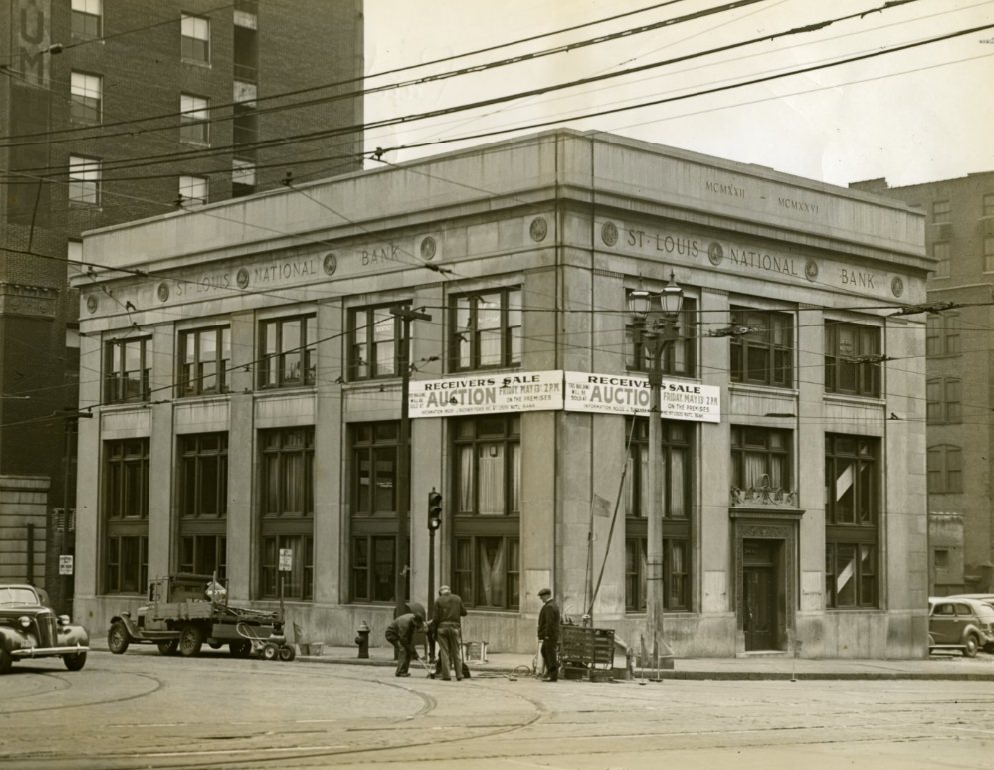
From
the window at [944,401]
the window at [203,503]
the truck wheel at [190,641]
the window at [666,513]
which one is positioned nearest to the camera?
the truck wheel at [190,641]

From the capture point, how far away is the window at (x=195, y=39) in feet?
214

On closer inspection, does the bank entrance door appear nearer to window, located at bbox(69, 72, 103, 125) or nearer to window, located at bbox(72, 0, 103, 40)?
window, located at bbox(69, 72, 103, 125)

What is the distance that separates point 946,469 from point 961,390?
3939mm

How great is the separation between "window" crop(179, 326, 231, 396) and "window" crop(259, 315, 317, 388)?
1770 mm

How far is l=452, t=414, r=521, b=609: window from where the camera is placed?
39.9m

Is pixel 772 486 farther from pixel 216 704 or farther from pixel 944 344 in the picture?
pixel 944 344

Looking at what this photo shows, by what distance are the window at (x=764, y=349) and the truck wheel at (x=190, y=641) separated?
15.8 m

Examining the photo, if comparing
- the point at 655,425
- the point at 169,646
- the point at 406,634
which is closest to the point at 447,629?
the point at 406,634

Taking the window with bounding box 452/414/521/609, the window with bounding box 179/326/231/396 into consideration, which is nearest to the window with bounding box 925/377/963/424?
the window with bounding box 179/326/231/396

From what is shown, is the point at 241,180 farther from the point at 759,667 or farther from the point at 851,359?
the point at 759,667

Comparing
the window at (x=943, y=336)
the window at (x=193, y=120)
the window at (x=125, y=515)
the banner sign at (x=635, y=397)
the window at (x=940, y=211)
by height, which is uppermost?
the window at (x=193, y=120)

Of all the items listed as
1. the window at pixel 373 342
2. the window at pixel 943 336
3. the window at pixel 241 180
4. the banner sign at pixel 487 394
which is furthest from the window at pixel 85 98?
the window at pixel 943 336

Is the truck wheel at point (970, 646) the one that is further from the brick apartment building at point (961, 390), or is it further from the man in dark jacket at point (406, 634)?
the man in dark jacket at point (406, 634)

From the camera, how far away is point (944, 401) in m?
77.6
